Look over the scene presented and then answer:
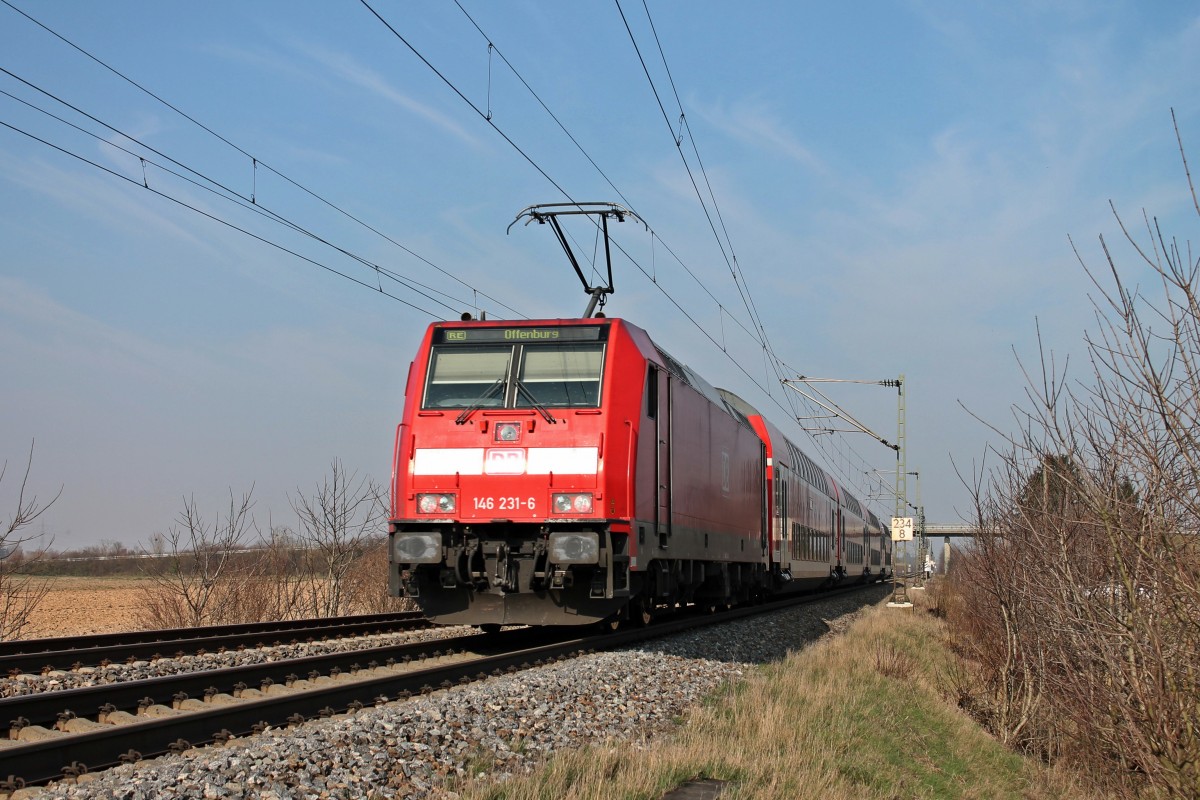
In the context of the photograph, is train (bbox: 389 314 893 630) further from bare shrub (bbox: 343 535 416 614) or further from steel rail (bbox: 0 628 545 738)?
bare shrub (bbox: 343 535 416 614)

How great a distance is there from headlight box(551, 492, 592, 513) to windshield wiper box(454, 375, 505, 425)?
140 centimetres

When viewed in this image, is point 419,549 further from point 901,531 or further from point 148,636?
point 901,531

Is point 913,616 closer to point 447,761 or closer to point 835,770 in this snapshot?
point 835,770

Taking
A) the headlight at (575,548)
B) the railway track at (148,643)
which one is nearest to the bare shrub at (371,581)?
the railway track at (148,643)

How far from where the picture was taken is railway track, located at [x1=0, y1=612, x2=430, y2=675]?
368 inches

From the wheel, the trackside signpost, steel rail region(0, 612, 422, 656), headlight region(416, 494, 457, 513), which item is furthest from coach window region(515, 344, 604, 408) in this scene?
the trackside signpost

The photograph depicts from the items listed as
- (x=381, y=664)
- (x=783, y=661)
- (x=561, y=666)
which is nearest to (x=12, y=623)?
(x=381, y=664)

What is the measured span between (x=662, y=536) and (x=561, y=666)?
2.82 m

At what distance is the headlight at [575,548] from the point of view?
10.7m

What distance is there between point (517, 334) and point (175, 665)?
4.93 metres

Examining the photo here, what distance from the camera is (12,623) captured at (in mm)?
14484

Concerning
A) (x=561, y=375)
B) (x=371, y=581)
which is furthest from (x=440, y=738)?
(x=371, y=581)

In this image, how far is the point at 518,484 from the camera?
441 inches

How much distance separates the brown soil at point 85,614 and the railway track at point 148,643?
4.75m
